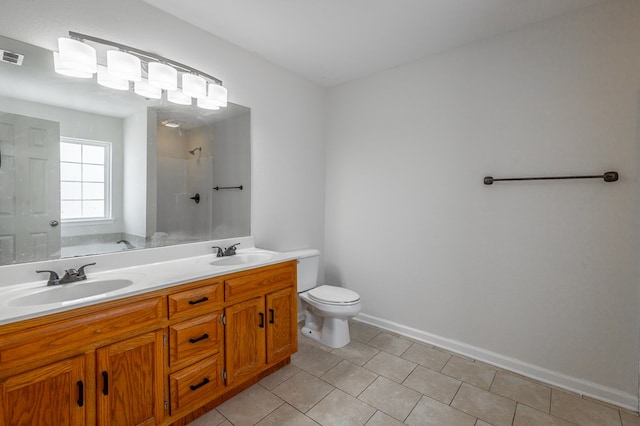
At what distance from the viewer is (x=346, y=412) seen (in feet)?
5.49

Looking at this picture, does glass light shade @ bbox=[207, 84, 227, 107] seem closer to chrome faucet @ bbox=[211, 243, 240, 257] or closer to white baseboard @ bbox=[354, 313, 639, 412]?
chrome faucet @ bbox=[211, 243, 240, 257]

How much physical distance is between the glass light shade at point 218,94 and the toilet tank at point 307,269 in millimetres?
1348

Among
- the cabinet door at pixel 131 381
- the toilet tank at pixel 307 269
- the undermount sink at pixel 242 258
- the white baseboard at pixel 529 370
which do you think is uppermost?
the undermount sink at pixel 242 258

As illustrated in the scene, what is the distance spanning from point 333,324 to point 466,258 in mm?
1192

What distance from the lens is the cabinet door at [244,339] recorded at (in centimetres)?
174

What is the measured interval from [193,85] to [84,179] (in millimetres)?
885

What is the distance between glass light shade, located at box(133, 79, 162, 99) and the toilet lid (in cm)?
186

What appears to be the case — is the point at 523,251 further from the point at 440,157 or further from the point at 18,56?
the point at 18,56

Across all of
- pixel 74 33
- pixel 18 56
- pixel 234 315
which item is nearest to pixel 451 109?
pixel 234 315

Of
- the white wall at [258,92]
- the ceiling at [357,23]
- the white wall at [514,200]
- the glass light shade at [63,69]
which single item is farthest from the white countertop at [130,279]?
the ceiling at [357,23]

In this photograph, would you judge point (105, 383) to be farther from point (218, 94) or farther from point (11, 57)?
point (218, 94)

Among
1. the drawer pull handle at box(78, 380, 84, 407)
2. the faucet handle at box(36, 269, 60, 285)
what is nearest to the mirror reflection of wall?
the faucet handle at box(36, 269, 60, 285)

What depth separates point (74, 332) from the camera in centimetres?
117

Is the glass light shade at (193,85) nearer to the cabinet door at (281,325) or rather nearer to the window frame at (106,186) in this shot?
the window frame at (106,186)
